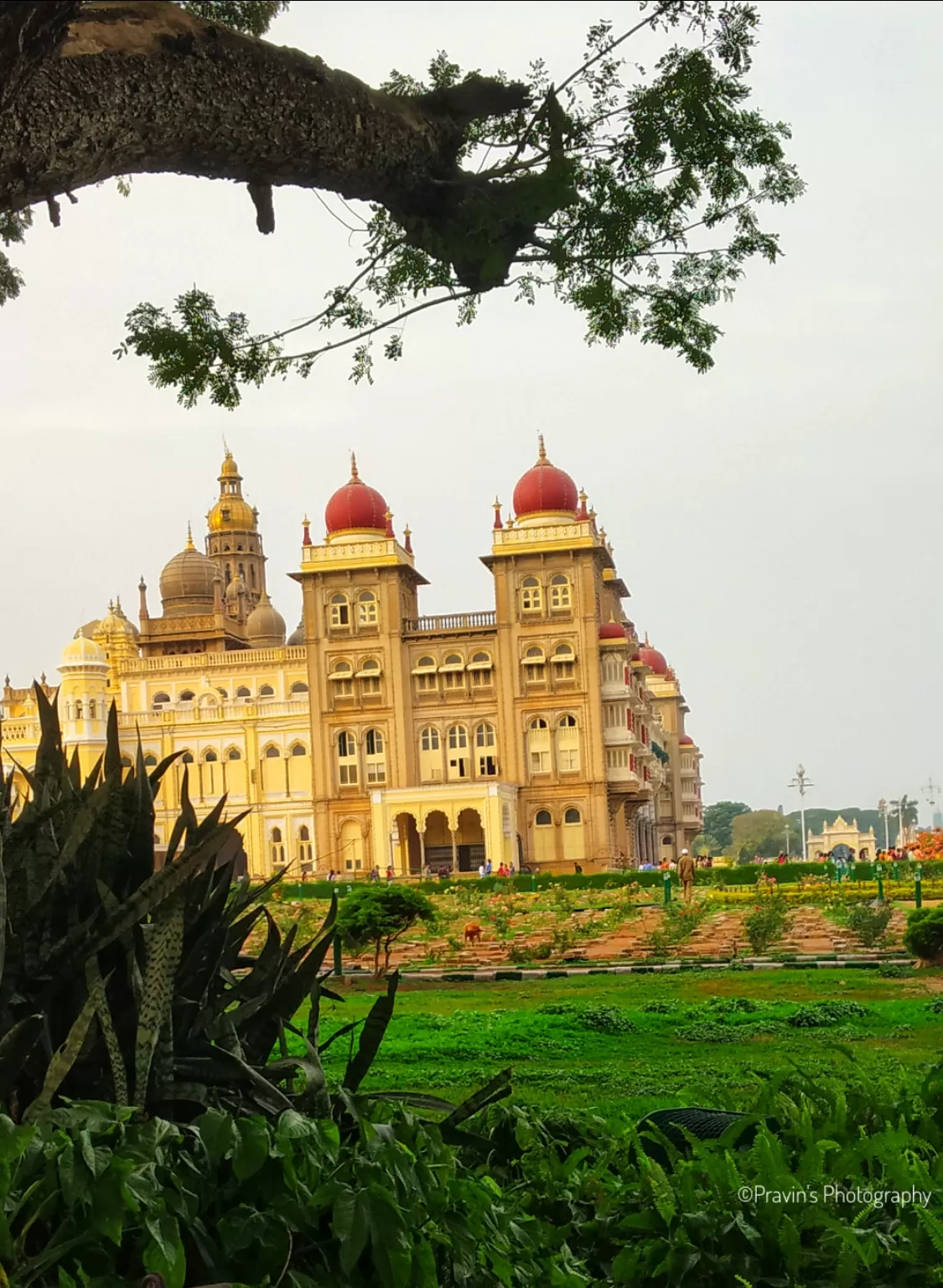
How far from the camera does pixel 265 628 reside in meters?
66.9

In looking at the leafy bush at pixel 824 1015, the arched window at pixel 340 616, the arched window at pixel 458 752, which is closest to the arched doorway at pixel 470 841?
the arched window at pixel 458 752

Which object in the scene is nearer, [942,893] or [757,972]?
[757,972]

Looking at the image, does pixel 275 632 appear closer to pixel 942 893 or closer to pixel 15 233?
pixel 942 893

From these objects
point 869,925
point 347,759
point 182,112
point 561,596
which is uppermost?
point 561,596

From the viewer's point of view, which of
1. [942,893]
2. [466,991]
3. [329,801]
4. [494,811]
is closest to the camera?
[466,991]

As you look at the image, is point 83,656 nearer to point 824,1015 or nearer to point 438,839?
point 438,839

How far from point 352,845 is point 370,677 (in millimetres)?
5890

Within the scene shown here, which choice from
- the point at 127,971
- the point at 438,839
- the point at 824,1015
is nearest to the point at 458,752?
the point at 438,839

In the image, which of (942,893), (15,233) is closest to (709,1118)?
(15,233)

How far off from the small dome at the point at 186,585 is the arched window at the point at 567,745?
799 inches

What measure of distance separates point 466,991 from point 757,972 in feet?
7.28

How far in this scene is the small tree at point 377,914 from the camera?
39.2 ft

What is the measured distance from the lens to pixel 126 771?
8.34 ft

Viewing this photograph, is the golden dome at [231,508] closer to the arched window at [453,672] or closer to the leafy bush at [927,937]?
the arched window at [453,672]
